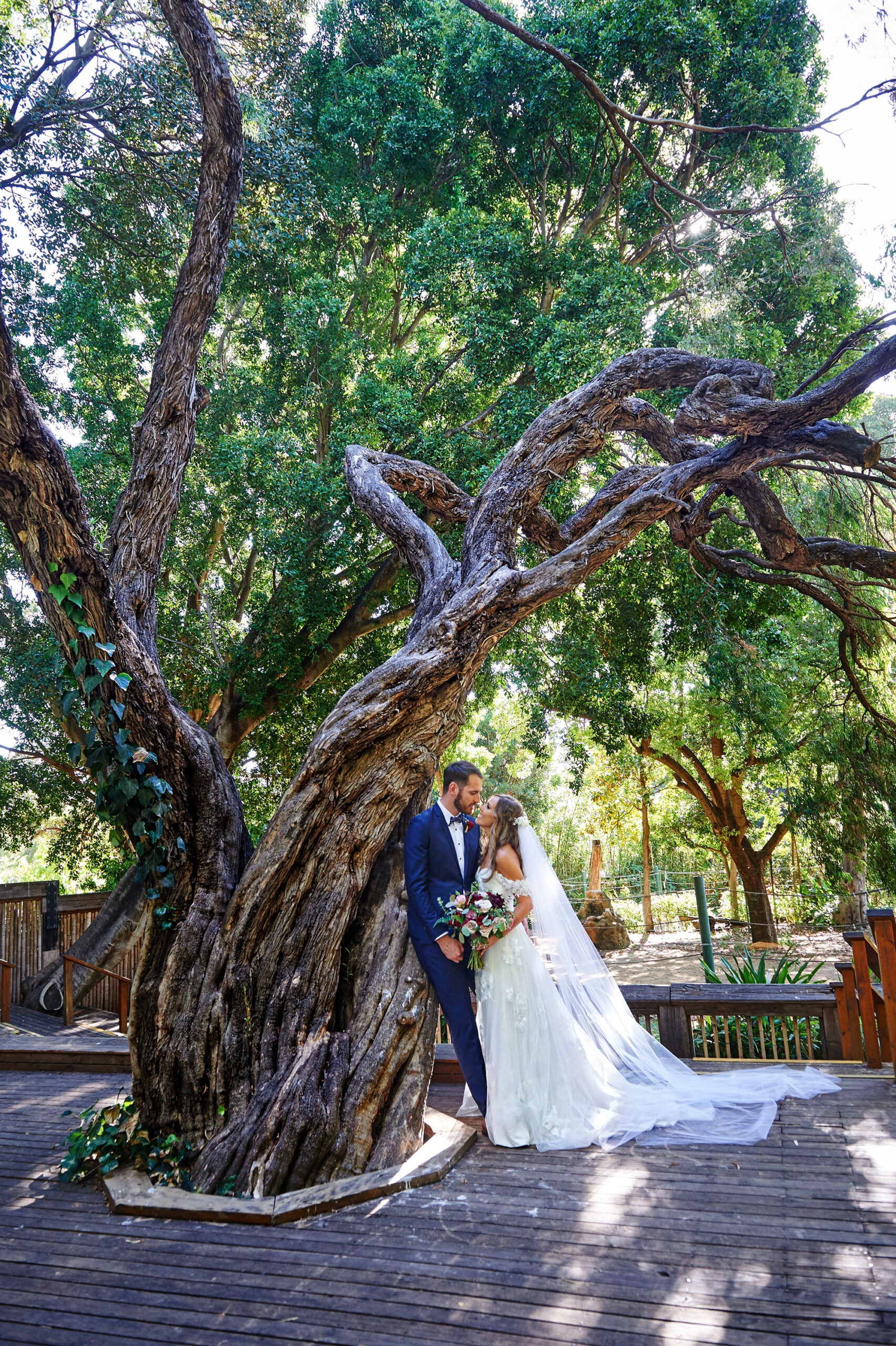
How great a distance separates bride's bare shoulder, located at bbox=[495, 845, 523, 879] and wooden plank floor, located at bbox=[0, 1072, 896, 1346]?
55.1 inches

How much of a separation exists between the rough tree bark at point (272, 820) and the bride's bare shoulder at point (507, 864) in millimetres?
571

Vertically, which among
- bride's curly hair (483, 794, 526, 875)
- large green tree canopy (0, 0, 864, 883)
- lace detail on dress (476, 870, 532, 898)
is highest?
large green tree canopy (0, 0, 864, 883)

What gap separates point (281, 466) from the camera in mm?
9398

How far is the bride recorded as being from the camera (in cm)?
437

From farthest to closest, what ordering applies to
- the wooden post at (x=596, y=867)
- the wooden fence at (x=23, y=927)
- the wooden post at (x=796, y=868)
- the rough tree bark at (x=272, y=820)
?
1. the wooden post at (x=596, y=867)
2. the wooden post at (x=796, y=868)
3. the wooden fence at (x=23, y=927)
4. the rough tree bark at (x=272, y=820)

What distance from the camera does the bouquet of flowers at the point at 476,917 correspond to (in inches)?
179

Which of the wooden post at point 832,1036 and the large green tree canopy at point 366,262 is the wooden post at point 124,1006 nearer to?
the large green tree canopy at point 366,262

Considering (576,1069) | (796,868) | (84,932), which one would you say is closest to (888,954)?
(576,1069)

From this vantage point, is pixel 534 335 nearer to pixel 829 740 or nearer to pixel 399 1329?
pixel 829 740

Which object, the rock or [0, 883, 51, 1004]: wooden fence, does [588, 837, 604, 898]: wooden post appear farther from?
[0, 883, 51, 1004]: wooden fence

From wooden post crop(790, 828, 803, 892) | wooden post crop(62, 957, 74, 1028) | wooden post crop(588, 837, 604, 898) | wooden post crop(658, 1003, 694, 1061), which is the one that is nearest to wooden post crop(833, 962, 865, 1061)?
wooden post crop(658, 1003, 694, 1061)

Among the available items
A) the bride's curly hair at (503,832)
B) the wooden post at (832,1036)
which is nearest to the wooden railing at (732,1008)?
the wooden post at (832,1036)

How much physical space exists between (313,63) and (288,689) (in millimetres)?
7558

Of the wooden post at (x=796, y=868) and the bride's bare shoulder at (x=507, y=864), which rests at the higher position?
the bride's bare shoulder at (x=507, y=864)
